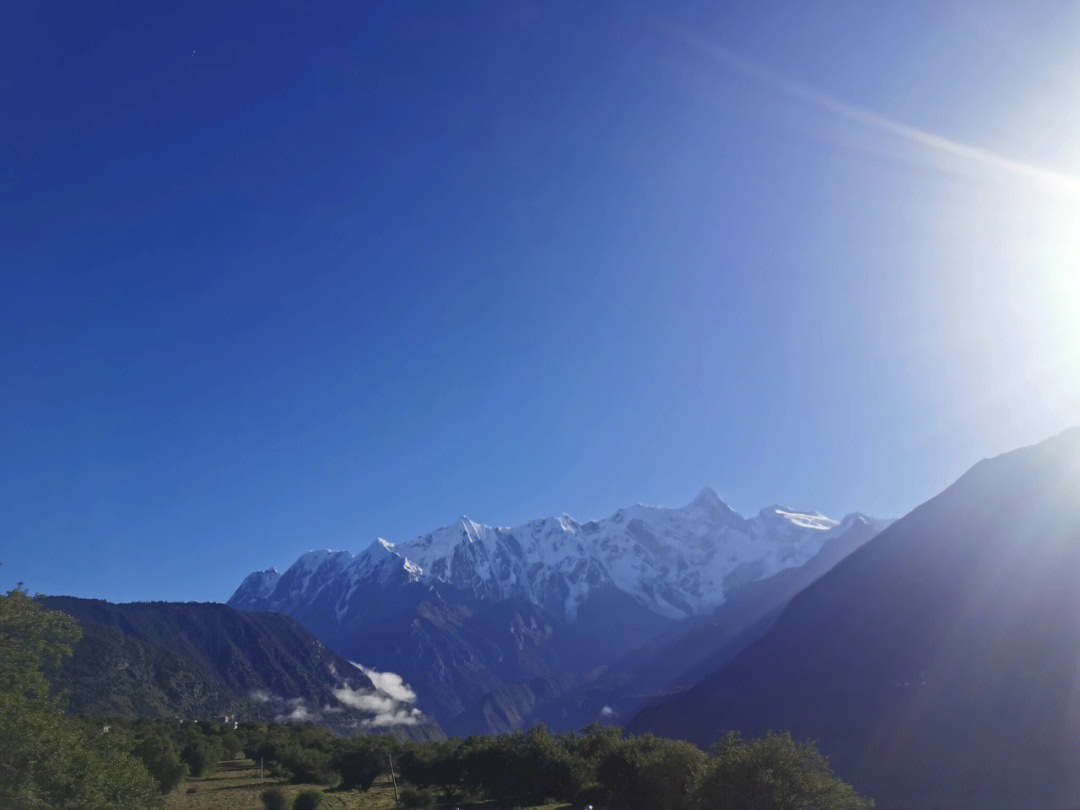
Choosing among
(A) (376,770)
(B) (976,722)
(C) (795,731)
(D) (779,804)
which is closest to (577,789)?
(D) (779,804)

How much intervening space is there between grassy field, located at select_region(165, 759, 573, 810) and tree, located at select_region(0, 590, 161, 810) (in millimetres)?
23631

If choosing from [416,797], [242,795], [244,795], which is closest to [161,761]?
[242,795]

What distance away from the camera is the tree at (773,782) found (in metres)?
40.6

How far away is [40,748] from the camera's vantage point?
34.0m

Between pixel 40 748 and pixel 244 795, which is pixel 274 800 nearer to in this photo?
pixel 244 795

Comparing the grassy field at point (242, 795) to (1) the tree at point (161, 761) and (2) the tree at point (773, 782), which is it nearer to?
(1) the tree at point (161, 761)

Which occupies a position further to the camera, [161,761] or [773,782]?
[161,761]

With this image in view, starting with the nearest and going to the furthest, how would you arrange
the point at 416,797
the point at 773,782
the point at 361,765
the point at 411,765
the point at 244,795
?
the point at 773,782
the point at 244,795
the point at 416,797
the point at 411,765
the point at 361,765

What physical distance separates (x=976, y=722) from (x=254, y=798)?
5571 inches

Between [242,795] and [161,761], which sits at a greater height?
[161,761]

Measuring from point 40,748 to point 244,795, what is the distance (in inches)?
1844

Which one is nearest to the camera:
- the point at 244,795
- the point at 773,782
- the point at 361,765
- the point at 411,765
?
the point at 773,782

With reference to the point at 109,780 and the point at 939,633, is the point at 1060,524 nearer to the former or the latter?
the point at 939,633

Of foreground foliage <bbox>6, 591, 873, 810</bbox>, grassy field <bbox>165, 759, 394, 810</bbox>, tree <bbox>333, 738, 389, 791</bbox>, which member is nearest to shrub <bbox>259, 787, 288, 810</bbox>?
foreground foliage <bbox>6, 591, 873, 810</bbox>
